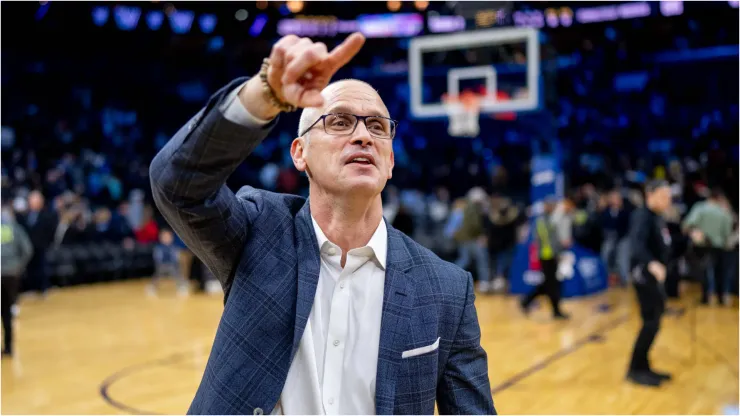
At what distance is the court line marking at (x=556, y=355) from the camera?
20.2 ft

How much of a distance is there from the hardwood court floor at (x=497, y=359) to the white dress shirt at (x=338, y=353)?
387 cm

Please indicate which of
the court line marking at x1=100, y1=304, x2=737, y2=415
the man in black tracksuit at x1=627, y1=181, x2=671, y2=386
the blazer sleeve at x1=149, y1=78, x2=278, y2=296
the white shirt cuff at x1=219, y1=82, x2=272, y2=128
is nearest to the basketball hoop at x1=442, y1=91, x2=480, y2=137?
the court line marking at x1=100, y1=304, x2=737, y2=415

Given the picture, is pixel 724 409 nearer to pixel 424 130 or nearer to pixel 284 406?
pixel 284 406

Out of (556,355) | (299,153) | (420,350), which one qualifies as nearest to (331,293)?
(420,350)

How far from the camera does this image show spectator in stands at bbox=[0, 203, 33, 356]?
739cm

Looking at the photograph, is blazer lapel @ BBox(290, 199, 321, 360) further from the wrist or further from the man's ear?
the wrist

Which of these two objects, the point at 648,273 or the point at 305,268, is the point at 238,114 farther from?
the point at 648,273

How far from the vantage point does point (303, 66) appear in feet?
4.33

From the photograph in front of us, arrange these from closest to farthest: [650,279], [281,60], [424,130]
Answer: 1. [281,60]
2. [650,279]
3. [424,130]

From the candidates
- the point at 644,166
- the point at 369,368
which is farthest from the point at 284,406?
the point at 644,166

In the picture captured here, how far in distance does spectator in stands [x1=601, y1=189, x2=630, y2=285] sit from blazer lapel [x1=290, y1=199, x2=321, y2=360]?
12.5 m

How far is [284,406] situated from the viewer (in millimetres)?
1702

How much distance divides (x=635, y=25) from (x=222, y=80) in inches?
496

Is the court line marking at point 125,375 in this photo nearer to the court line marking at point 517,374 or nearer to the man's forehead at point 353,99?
the court line marking at point 517,374
